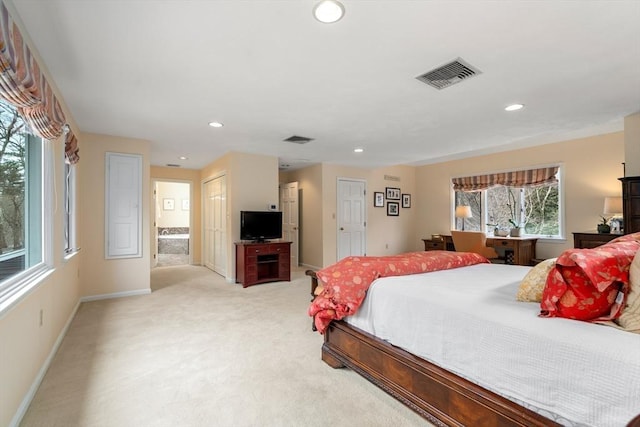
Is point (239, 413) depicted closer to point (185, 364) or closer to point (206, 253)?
point (185, 364)

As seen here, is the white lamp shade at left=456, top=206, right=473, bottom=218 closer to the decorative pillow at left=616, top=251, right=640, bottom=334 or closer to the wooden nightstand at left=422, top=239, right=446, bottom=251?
the wooden nightstand at left=422, top=239, right=446, bottom=251

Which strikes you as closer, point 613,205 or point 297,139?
point 613,205

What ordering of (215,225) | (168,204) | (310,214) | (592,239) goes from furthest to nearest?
(168,204), (310,214), (215,225), (592,239)

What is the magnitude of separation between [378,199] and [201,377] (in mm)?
5693

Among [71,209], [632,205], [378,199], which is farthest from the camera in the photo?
[378,199]

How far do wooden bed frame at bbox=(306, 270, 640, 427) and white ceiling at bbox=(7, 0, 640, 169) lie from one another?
6.41ft

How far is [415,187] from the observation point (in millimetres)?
7770

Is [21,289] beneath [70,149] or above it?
beneath

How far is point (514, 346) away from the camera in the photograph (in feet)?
4.30

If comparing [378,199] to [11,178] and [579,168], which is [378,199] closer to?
[579,168]

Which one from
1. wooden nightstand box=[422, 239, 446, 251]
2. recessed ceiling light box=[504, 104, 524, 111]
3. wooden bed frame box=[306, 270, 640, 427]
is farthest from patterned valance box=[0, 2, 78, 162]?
wooden nightstand box=[422, 239, 446, 251]

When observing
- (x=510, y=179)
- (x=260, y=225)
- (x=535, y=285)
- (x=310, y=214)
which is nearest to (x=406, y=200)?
(x=510, y=179)

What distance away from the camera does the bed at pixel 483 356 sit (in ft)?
3.59

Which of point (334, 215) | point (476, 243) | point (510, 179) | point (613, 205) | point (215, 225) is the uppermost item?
point (510, 179)
